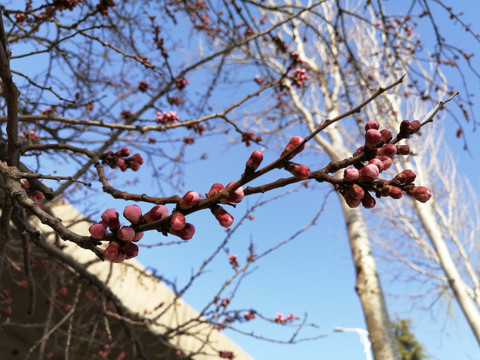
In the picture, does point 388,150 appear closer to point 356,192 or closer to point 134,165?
point 356,192

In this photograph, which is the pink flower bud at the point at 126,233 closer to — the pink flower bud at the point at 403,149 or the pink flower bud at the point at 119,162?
the pink flower bud at the point at 403,149

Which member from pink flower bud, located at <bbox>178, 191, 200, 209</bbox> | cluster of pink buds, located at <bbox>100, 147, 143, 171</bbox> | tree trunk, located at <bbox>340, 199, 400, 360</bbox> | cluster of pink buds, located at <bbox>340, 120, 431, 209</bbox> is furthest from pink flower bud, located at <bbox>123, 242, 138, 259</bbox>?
tree trunk, located at <bbox>340, 199, 400, 360</bbox>

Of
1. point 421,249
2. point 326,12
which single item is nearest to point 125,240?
point 326,12

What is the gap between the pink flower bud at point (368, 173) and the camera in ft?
2.19

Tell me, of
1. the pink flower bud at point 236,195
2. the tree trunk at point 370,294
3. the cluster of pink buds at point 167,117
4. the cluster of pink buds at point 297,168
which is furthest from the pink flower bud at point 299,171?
the tree trunk at point 370,294

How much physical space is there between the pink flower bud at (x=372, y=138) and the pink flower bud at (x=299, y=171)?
12 centimetres

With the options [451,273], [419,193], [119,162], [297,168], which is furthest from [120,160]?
[451,273]

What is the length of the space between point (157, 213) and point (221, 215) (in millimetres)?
111

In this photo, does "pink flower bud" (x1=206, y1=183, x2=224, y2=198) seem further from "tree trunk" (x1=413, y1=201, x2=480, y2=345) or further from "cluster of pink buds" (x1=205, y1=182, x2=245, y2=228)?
Result: "tree trunk" (x1=413, y1=201, x2=480, y2=345)

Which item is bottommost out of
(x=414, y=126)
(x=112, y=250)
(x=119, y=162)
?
(x=112, y=250)

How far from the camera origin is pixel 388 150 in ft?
2.34

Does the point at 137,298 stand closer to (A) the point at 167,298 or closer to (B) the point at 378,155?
(A) the point at 167,298

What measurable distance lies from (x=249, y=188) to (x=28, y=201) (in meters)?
0.43

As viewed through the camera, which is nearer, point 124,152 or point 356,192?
point 356,192
